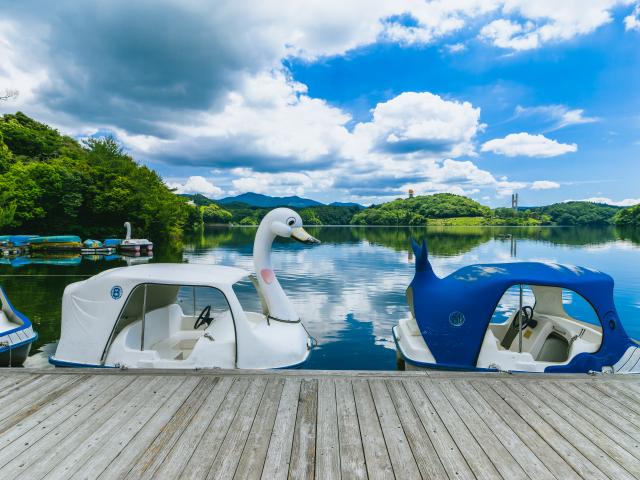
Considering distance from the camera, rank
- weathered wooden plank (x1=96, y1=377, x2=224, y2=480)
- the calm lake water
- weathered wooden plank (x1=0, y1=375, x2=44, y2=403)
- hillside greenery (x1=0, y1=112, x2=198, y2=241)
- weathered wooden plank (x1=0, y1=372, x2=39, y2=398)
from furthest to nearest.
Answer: hillside greenery (x1=0, y1=112, x2=198, y2=241) < the calm lake water < weathered wooden plank (x1=0, y1=372, x2=39, y2=398) < weathered wooden plank (x1=0, y1=375, x2=44, y2=403) < weathered wooden plank (x1=96, y1=377, x2=224, y2=480)

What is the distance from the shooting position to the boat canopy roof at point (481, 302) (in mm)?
5691

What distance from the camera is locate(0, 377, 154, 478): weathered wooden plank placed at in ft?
9.59

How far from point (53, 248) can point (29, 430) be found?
3853 cm

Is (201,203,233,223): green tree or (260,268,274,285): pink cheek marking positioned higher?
(201,203,233,223): green tree

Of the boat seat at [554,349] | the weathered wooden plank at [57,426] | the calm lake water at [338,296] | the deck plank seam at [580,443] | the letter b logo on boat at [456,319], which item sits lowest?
the calm lake water at [338,296]

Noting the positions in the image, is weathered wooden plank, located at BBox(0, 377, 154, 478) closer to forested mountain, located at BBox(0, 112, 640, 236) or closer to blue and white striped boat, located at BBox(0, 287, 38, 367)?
blue and white striped boat, located at BBox(0, 287, 38, 367)

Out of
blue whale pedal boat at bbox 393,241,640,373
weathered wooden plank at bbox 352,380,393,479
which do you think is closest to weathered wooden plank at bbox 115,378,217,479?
weathered wooden plank at bbox 352,380,393,479

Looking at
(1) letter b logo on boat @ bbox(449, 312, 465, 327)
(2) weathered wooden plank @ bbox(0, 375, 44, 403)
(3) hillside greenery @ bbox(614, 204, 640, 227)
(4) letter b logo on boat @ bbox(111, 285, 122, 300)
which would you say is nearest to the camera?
(2) weathered wooden plank @ bbox(0, 375, 44, 403)

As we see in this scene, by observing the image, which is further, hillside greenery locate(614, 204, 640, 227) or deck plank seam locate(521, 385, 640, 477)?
hillside greenery locate(614, 204, 640, 227)

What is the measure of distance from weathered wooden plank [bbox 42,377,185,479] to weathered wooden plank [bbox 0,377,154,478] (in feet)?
0.15

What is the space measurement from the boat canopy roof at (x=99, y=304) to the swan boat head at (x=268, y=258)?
136 cm

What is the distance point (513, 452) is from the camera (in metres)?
3.18

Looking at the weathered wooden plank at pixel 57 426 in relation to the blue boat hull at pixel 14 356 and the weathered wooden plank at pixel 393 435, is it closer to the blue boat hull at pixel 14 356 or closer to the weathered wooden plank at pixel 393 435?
the weathered wooden plank at pixel 393 435

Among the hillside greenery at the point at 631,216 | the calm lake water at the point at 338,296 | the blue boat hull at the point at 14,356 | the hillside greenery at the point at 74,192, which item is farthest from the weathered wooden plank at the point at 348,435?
the hillside greenery at the point at 631,216
